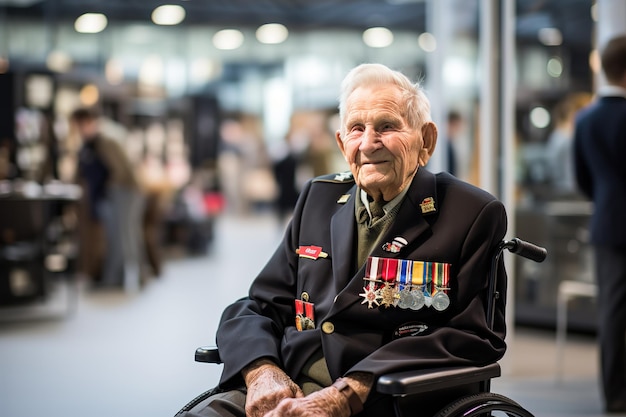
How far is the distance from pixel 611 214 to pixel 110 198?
17.9ft

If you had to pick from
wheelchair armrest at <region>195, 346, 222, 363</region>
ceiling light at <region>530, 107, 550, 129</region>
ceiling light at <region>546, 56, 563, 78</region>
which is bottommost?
wheelchair armrest at <region>195, 346, 222, 363</region>

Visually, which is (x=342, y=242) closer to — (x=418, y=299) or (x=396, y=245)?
(x=396, y=245)

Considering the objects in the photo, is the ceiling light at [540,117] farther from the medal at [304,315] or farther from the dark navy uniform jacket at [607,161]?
the medal at [304,315]

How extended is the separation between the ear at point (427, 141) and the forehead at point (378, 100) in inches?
4.5

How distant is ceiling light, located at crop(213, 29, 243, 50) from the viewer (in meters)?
19.4

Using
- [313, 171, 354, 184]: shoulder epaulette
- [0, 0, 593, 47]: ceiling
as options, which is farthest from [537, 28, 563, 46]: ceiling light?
[0, 0, 593, 47]: ceiling

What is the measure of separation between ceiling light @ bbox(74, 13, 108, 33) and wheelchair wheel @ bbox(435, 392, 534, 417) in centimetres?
1481

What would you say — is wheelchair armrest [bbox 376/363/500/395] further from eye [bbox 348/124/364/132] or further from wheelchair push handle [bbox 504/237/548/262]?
eye [bbox 348/124/364/132]

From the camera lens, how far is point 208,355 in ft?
7.36

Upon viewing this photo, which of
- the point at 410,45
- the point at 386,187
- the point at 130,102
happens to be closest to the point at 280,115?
the point at 410,45

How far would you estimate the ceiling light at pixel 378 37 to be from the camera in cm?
1930

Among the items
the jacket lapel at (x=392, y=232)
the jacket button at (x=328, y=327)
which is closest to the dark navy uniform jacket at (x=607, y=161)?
the jacket lapel at (x=392, y=232)

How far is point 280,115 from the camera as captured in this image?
20.6m

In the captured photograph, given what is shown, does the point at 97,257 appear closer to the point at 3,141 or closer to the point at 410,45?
the point at 3,141
